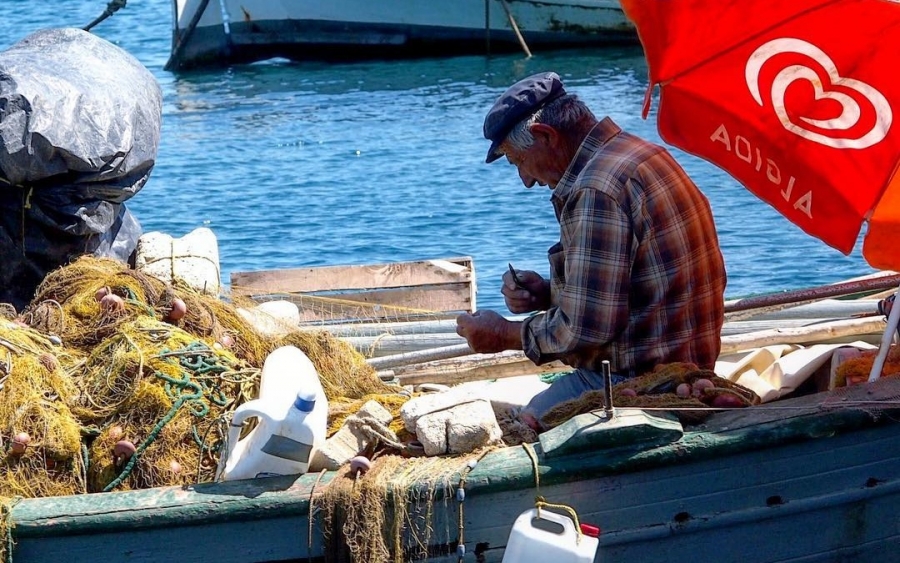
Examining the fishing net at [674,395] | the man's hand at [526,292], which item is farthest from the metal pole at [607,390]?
→ the man's hand at [526,292]

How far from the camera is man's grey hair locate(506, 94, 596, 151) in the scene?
420 cm

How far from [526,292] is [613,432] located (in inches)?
34.2

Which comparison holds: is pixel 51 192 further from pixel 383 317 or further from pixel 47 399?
pixel 383 317

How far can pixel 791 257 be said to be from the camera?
12.1 meters

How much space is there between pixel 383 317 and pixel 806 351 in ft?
8.39

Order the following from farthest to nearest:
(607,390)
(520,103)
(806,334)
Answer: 1. (806,334)
2. (520,103)
3. (607,390)

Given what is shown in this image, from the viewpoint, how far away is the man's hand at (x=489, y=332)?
172 inches

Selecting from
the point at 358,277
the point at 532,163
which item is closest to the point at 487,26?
the point at 358,277

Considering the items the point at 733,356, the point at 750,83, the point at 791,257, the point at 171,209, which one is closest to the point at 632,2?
the point at 750,83

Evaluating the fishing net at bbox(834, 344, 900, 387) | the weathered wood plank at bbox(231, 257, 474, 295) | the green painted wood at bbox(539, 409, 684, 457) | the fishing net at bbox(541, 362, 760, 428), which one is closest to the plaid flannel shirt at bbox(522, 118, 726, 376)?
the fishing net at bbox(541, 362, 760, 428)

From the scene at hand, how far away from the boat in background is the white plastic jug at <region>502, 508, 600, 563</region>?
20655 mm

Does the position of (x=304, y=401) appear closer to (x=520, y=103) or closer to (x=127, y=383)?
(x=127, y=383)

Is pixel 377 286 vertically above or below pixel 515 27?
above

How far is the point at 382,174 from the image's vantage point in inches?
639
